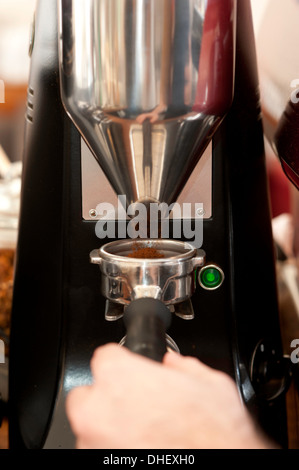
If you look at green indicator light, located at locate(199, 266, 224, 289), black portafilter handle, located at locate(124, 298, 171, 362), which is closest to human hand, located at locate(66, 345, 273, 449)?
black portafilter handle, located at locate(124, 298, 171, 362)

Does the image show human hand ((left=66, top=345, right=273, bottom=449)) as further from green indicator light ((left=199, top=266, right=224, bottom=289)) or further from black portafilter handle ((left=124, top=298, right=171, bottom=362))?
green indicator light ((left=199, top=266, right=224, bottom=289))

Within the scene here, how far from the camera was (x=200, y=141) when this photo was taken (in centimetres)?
32

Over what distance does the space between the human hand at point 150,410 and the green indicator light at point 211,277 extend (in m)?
0.14

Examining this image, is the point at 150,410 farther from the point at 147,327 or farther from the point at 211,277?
the point at 211,277

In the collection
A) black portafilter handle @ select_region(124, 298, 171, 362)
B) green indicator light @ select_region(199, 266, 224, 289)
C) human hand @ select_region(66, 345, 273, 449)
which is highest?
green indicator light @ select_region(199, 266, 224, 289)

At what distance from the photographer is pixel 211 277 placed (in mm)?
421

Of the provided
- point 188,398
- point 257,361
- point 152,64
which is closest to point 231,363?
A: point 257,361

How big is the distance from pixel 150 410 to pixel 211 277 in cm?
17

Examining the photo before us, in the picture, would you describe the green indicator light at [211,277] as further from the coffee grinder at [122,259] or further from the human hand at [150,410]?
the human hand at [150,410]

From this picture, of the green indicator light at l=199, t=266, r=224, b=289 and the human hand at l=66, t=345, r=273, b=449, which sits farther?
the green indicator light at l=199, t=266, r=224, b=289

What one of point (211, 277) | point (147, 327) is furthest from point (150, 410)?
point (211, 277)

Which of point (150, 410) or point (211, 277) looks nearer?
point (150, 410)

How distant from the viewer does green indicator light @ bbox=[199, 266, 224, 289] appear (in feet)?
1.38

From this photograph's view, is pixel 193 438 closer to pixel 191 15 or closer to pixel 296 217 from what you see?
pixel 191 15
